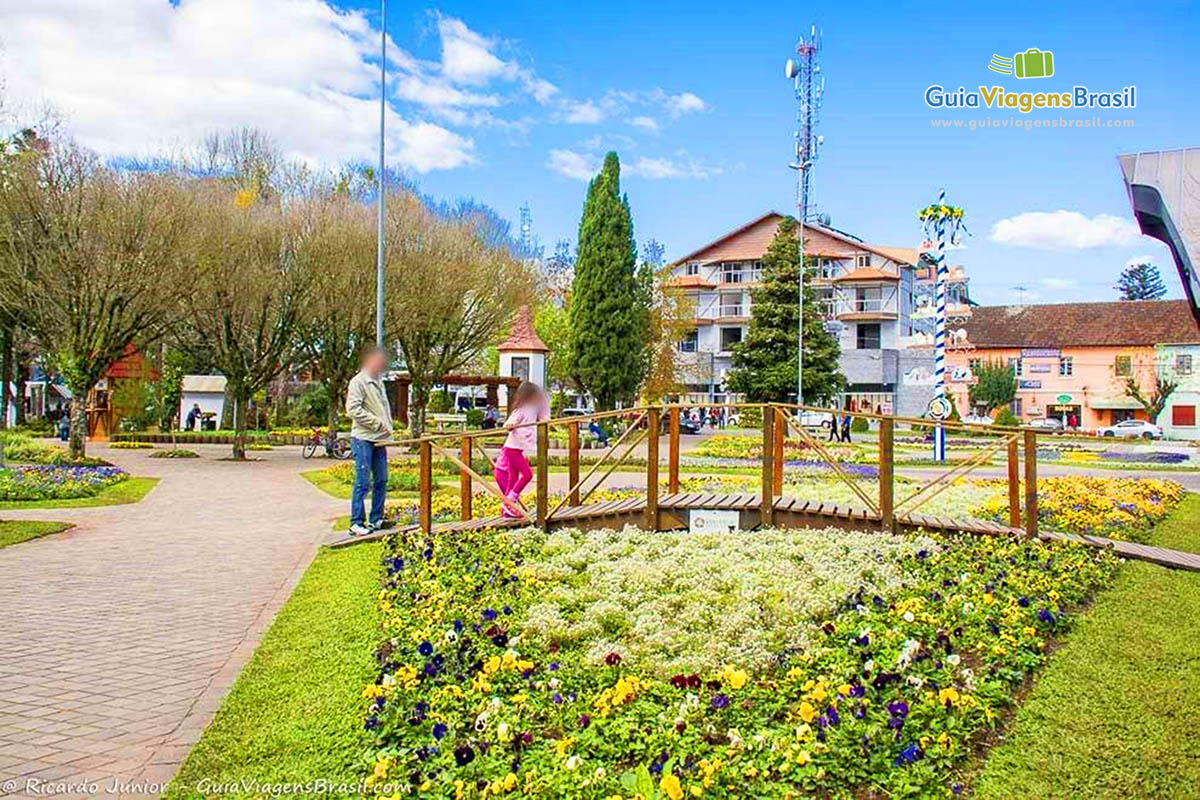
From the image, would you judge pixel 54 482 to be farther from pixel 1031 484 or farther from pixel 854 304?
pixel 854 304

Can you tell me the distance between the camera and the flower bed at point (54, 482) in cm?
1466

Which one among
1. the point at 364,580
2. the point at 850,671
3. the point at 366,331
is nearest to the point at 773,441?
the point at 364,580

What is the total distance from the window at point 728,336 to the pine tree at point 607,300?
24341 mm

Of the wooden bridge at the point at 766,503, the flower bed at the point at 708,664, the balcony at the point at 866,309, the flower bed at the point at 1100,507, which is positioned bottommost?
the flower bed at the point at 708,664

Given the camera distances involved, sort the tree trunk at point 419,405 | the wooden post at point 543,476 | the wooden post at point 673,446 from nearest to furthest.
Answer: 1. the wooden post at point 543,476
2. the wooden post at point 673,446
3. the tree trunk at point 419,405

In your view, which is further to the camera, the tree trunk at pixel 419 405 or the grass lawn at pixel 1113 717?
the tree trunk at pixel 419 405

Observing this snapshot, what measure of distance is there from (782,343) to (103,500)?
128 ft

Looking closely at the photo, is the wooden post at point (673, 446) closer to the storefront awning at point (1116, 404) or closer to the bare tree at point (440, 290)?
the bare tree at point (440, 290)

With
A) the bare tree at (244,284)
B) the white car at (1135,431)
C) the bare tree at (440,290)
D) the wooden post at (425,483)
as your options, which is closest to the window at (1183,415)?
the white car at (1135,431)

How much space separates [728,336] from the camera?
6588cm

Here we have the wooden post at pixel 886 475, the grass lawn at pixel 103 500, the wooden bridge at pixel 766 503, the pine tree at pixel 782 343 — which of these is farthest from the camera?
the pine tree at pixel 782 343

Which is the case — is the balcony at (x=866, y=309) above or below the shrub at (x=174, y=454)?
above

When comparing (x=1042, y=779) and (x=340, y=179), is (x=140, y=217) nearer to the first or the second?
(x=340, y=179)

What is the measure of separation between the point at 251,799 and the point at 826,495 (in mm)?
11511
